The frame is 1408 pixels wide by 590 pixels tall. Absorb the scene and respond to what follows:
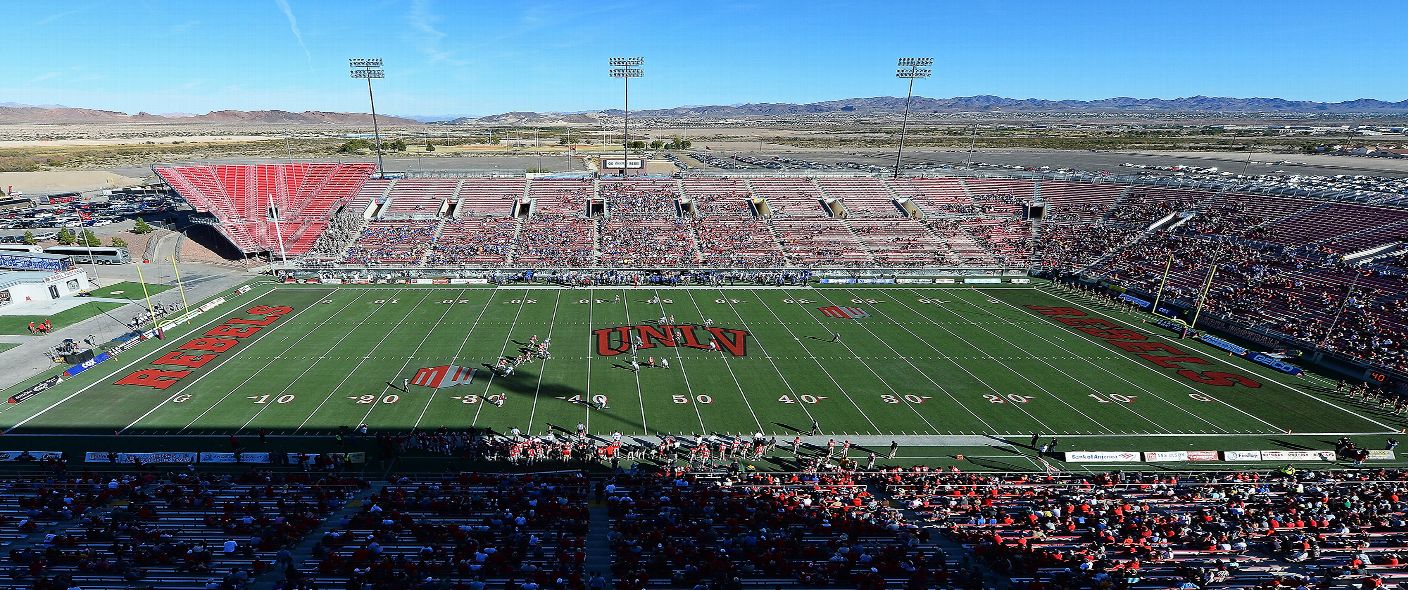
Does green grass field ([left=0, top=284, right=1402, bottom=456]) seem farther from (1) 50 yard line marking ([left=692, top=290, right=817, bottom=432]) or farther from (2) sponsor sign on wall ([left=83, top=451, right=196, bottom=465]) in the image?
A: (2) sponsor sign on wall ([left=83, top=451, right=196, bottom=465])

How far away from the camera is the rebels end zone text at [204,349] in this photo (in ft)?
89.9

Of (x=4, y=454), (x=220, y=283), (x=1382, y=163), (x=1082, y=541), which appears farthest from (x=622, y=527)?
(x=1382, y=163)

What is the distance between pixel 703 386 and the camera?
92.0ft

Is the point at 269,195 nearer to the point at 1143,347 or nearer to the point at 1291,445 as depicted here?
the point at 1143,347

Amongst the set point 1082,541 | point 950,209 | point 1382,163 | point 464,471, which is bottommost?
point 464,471

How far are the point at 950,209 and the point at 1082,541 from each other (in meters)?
52.2

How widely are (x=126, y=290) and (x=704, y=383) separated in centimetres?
4285

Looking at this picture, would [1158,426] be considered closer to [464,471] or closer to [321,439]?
[464,471]

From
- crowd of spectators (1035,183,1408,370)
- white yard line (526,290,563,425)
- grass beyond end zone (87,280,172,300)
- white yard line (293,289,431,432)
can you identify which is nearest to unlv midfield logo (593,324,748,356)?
white yard line (526,290,563,425)

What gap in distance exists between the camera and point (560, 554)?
47.5ft

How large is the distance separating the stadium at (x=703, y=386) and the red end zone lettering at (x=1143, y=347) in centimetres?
38

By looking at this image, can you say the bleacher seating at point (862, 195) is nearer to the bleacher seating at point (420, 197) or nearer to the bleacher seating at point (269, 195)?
the bleacher seating at point (420, 197)

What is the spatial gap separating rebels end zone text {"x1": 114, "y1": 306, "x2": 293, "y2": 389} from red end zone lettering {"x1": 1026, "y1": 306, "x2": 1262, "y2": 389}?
48.6 metres

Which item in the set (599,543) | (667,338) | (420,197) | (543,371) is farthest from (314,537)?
(420,197)
